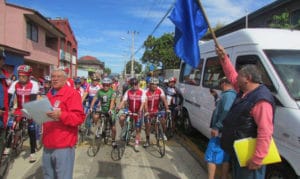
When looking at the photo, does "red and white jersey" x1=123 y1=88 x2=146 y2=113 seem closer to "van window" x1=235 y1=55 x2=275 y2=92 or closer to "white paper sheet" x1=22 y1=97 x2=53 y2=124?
"van window" x1=235 y1=55 x2=275 y2=92

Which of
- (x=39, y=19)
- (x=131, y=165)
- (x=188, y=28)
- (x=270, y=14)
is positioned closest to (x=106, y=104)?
(x=131, y=165)

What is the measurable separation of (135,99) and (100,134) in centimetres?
124

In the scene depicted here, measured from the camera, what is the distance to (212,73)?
23.6ft

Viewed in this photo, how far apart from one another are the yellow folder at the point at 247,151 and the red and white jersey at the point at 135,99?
456cm

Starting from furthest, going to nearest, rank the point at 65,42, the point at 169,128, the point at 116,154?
1. the point at 65,42
2. the point at 169,128
3. the point at 116,154

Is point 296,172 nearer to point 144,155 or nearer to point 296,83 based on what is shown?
point 296,83

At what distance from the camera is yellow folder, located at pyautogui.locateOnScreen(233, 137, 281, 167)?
297cm

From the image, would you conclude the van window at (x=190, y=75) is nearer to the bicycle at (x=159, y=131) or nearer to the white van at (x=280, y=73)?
the white van at (x=280, y=73)

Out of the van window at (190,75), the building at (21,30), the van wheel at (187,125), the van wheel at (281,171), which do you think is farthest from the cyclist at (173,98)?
the building at (21,30)

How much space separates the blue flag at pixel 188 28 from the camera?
14.7ft

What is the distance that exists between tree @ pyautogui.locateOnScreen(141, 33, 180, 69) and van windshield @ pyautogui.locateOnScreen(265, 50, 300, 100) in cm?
3151

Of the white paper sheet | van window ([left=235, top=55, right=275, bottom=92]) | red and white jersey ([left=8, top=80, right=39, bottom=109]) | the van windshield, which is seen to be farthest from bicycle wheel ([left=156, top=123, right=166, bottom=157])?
the white paper sheet

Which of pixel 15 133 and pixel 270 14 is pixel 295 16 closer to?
pixel 270 14

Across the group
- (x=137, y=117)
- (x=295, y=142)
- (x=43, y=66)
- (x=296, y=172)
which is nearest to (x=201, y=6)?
(x=295, y=142)
